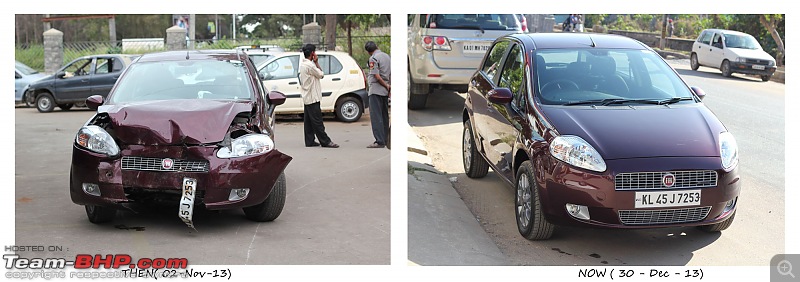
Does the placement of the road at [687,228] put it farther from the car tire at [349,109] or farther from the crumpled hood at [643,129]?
the car tire at [349,109]

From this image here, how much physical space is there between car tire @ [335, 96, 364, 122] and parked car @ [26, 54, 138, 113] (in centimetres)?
530

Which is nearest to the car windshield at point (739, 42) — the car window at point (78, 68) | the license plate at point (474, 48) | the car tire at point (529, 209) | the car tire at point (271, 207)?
the license plate at point (474, 48)

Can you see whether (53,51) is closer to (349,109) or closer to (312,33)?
(312,33)

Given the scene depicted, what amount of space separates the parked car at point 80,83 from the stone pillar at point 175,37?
72 cm

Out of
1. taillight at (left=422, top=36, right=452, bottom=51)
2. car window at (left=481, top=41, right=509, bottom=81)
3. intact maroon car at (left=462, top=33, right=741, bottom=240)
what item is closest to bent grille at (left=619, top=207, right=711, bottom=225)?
intact maroon car at (left=462, top=33, right=741, bottom=240)

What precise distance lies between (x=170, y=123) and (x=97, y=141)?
483 mm

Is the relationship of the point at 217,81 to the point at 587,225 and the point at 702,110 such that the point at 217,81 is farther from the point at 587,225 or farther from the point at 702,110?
the point at 702,110

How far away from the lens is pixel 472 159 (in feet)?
21.8

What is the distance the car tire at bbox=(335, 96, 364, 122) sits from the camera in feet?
30.6

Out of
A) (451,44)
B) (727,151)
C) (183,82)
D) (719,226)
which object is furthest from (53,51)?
(727,151)

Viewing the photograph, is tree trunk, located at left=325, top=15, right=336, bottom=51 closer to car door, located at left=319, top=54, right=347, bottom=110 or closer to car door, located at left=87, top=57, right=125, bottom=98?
car door, located at left=319, top=54, right=347, bottom=110

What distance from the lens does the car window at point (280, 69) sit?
1068 centimetres

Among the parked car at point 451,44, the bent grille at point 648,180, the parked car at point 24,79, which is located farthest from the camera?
the parked car at point 24,79

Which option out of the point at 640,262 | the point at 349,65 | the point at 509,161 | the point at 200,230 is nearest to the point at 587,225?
the point at 640,262
